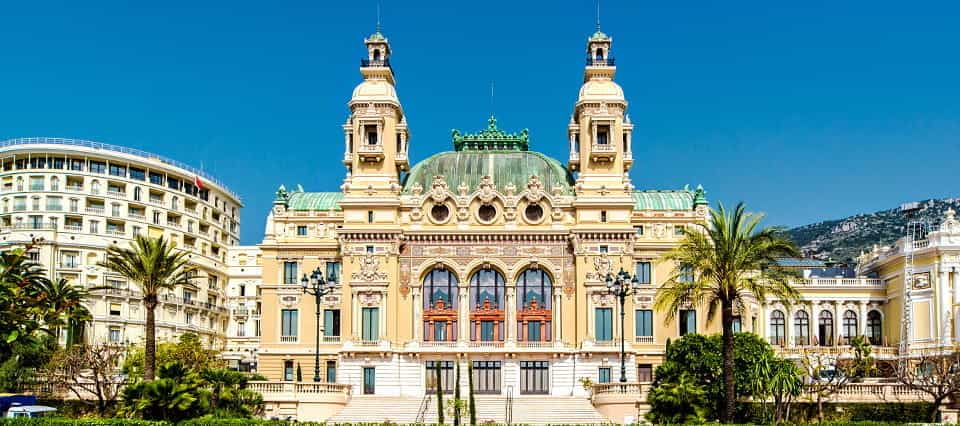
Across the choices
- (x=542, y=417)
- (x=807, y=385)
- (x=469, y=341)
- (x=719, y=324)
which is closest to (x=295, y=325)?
(x=469, y=341)

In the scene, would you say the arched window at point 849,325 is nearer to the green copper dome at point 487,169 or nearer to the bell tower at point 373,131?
the green copper dome at point 487,169

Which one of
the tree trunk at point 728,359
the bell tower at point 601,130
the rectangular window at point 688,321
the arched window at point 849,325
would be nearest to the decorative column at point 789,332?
the arched window at point 849,325

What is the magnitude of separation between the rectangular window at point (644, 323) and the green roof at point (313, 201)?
2478cm

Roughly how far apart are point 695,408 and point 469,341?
26651 millimetres

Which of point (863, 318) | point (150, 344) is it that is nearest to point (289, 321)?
point (150, 344)

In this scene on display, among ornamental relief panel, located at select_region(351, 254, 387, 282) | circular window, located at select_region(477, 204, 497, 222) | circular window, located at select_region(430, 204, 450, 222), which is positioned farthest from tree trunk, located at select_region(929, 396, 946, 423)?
ornamental relief panel, located at select_region(351, 254, 387, 282)

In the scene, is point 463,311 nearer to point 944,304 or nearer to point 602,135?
point 602,135

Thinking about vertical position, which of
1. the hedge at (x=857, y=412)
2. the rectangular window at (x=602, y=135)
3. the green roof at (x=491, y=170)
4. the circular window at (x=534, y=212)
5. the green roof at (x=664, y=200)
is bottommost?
the hedge at (x=857, y=412)

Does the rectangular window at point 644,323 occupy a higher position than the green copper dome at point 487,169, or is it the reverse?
the green copper dome at point 487,169

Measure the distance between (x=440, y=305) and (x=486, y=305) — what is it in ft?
11.2

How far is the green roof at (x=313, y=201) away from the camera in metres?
89.0

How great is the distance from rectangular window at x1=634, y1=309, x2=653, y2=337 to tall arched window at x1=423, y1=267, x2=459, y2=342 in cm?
1352

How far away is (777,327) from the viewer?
308 ft

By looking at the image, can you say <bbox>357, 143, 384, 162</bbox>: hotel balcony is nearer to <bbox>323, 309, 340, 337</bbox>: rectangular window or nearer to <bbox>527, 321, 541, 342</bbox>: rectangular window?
<bbox>323, 309, 340, 337</bbox>: rectangular window
